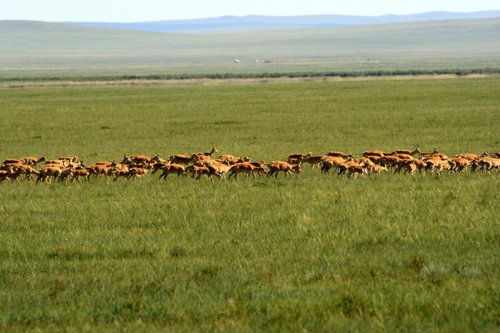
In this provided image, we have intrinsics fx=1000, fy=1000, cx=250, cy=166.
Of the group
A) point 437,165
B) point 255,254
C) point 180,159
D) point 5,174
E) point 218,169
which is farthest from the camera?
point 180,159

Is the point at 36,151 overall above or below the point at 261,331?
below

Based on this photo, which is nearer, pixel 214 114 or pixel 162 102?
pixel 214 114

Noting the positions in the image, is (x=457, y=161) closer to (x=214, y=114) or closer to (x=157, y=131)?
(x=157, y=131)

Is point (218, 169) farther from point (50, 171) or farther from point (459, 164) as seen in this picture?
point (459, 164)

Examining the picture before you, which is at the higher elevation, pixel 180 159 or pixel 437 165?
pixel 437 165

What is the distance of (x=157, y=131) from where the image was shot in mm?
40781

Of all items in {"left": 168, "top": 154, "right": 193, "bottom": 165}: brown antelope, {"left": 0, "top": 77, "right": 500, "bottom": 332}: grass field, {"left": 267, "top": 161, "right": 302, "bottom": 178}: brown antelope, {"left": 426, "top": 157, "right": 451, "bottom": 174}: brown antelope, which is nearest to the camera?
{"left": 0, "top": 77, "right": 500, "bottom": 332}: grass field

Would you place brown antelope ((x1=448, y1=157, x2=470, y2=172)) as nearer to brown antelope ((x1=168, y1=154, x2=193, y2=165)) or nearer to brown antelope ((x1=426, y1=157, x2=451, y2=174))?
brown antelope ((x1=426, y1=157, x2=451, y2=174))

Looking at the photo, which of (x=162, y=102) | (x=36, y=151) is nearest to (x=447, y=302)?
(x=36, y=151)

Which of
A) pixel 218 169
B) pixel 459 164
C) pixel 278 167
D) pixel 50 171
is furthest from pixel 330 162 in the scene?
pixel 50 171

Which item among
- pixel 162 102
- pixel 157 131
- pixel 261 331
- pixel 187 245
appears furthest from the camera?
pixel 162 102

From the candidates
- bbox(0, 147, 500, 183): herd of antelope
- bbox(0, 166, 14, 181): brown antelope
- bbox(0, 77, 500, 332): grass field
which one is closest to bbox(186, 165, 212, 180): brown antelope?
bbox(0, 147, 500, 183): herd of antelope

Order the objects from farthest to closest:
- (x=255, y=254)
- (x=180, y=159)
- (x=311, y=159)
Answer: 1. (x=180, y=159)
2. (x=311, y=159)
3. (x=255, y=254)

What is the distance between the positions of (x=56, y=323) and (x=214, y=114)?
40.8 m
